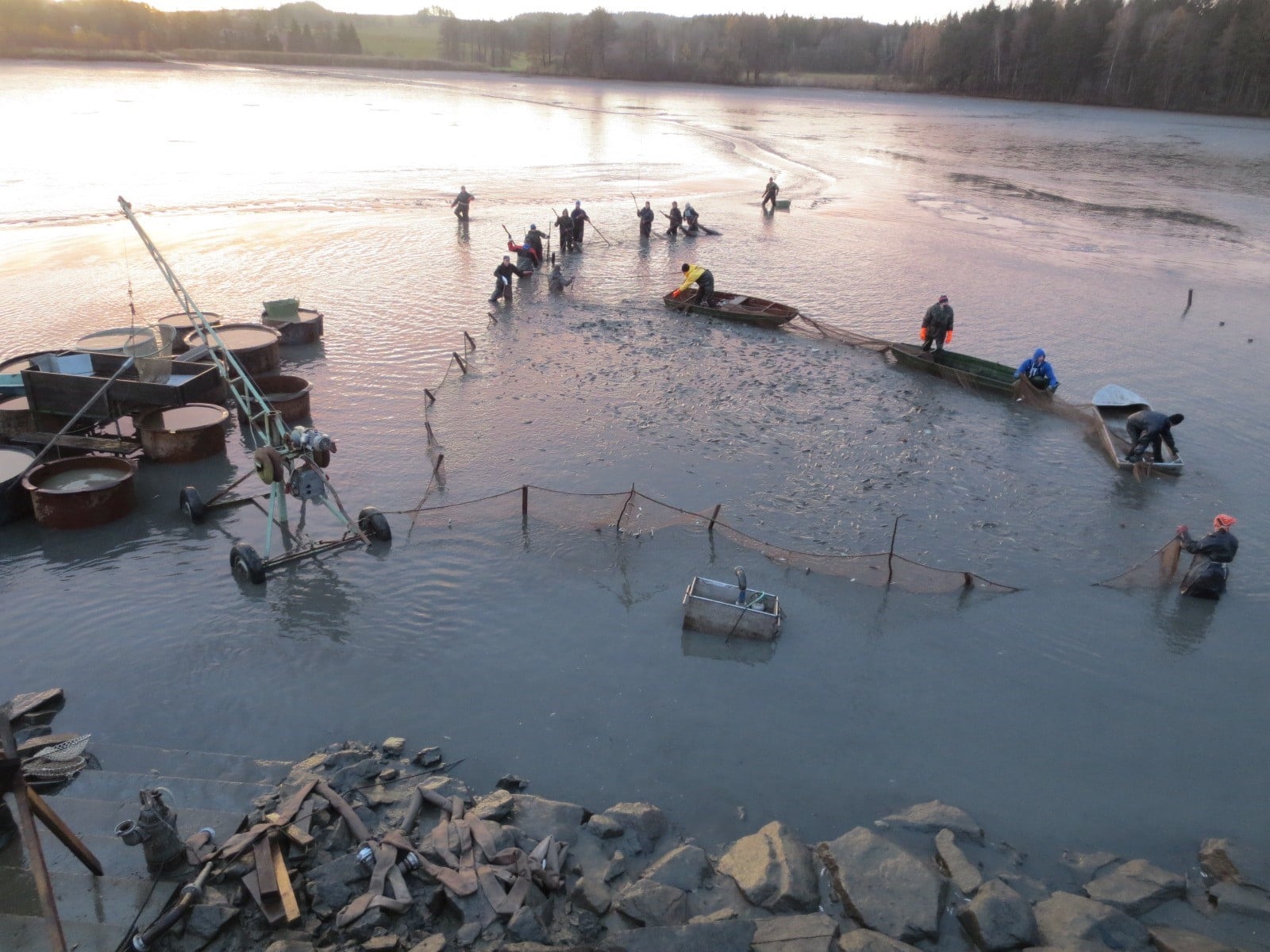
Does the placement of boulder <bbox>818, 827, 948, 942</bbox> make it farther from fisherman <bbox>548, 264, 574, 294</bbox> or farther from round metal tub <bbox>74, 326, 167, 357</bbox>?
fisherman <bbox>548, 264, 574, 294</bbox>

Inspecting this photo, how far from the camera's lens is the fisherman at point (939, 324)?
19.7 metres

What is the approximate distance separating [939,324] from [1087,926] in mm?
15274

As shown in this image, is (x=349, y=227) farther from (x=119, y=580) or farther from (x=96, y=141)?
(x=96, y=141)

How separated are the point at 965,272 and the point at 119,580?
2799 centimetres

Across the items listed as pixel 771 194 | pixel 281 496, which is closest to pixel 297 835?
pixel 281 496

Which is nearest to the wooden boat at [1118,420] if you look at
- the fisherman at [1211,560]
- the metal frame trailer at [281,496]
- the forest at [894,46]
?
the fisherman at [1211,560]

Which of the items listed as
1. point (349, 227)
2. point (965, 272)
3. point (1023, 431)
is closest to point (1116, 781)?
point (1023, 431)

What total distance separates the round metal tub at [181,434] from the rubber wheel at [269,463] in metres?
3.85

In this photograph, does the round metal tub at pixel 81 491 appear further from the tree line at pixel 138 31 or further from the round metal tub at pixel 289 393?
the tree line at pixel 138 31

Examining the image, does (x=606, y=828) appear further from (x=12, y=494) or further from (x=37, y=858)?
(x=12, y=494)

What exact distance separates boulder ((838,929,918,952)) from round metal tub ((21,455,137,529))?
454 inches

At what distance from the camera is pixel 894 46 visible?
140875 mm

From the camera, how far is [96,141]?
159 feet

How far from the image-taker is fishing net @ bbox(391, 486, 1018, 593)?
1165cm
